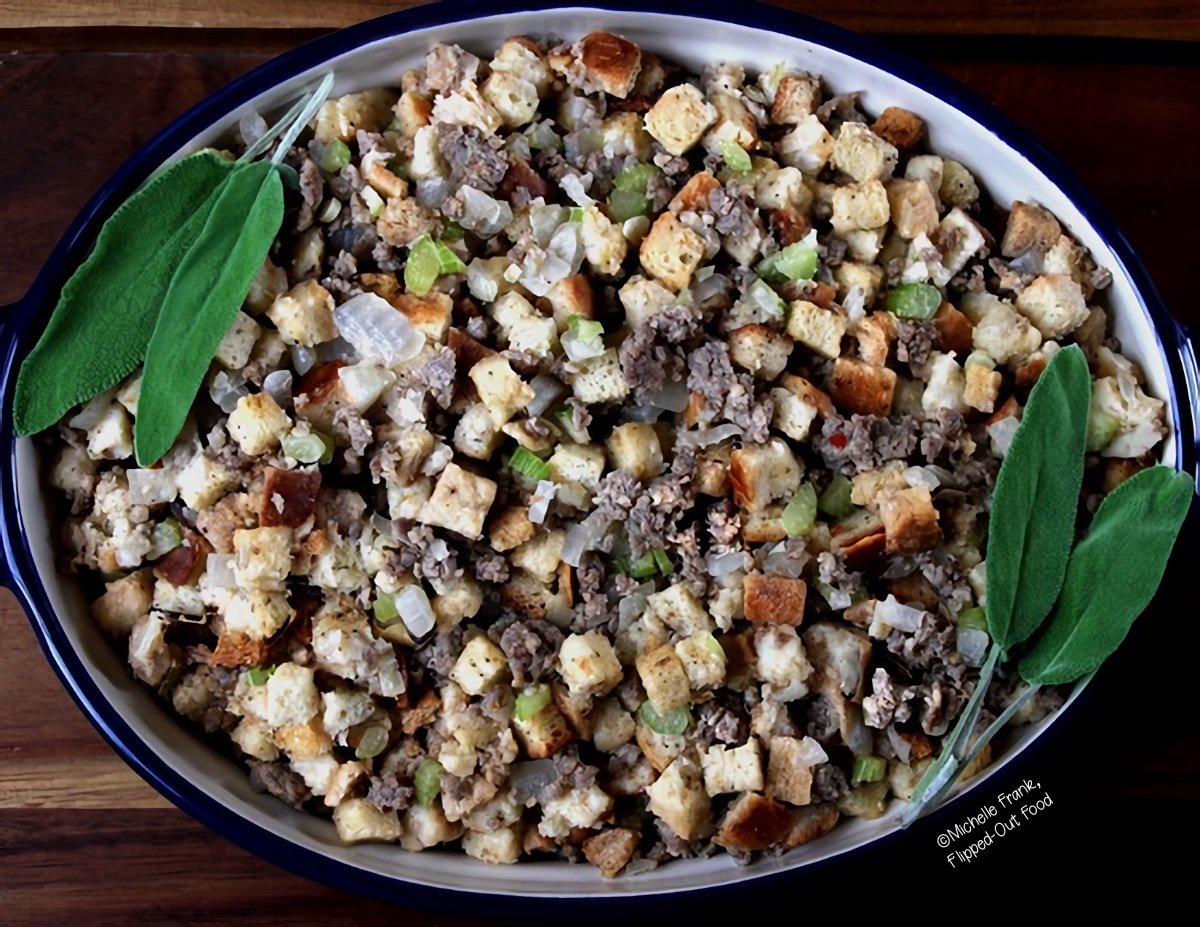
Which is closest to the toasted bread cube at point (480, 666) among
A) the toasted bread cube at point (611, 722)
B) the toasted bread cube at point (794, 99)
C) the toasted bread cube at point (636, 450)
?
the toasted bread cube at point (611, 722)

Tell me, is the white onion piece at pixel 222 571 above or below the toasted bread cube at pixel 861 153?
below

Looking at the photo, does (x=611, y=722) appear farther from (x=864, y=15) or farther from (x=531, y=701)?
(x=864, y=15)

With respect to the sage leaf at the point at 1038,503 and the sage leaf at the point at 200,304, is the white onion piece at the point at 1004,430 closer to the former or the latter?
the sage leaf at the point at 1038,503

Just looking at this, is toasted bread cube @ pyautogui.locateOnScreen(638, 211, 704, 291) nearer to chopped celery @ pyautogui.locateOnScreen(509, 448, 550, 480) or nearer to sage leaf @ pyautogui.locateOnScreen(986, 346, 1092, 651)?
chopped celery @ pyautogui.locateOnScreen(509, 448, 550, 480)

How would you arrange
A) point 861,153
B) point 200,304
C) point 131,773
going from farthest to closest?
point 131,773 → point 861,153 → point 200,304

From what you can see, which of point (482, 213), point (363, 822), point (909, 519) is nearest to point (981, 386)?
point (909, 519)

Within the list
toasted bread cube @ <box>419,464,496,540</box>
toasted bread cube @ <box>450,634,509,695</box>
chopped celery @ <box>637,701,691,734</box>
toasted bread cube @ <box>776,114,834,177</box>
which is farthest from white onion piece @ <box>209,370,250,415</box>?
toasted bread cube @ <box>776,114,834,177</box>
